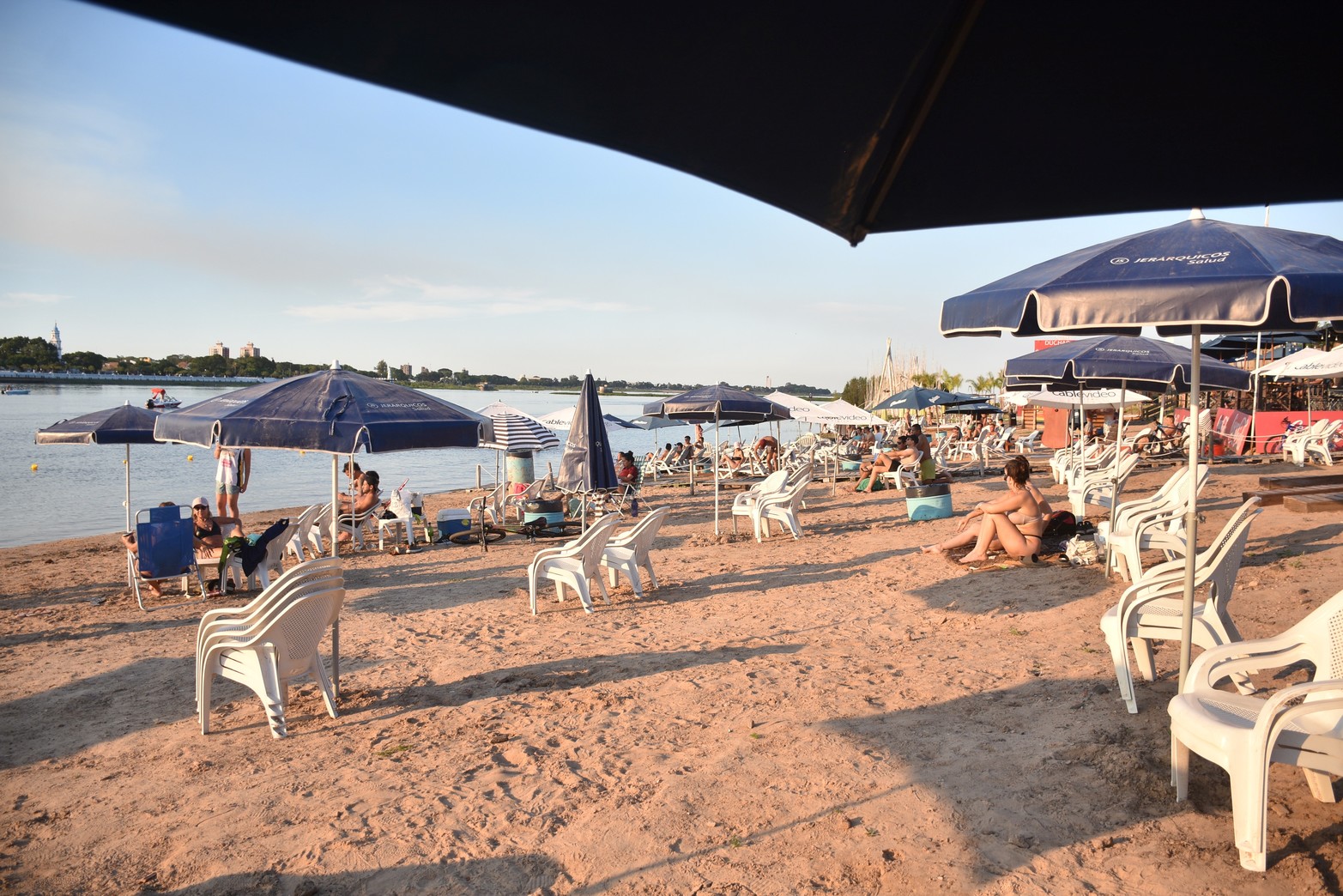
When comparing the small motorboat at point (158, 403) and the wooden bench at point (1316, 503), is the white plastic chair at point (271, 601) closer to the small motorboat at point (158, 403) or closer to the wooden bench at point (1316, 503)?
the wooden bench at point (1316, 503)

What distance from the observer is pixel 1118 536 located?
6.42 m

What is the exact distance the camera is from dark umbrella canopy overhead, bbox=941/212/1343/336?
2896 millimetres

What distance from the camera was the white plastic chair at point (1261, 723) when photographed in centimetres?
263

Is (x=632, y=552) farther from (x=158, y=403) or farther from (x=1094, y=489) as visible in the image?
(x=158, y=403)

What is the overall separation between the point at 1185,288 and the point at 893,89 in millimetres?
1954

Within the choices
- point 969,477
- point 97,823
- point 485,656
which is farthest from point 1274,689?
point 969,477

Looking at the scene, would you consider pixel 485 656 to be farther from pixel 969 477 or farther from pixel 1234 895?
pixel 969 477

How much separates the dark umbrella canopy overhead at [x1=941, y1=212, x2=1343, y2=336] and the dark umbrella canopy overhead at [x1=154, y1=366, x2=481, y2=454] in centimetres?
377

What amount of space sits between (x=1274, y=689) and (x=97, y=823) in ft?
17.8

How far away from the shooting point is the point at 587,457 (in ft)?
31.7

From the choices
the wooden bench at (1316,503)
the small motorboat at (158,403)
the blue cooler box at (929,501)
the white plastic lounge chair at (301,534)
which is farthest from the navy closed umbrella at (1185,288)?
the small motorboat at (158,403)

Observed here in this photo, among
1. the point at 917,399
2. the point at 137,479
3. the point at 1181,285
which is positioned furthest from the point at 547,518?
the point at 137,479

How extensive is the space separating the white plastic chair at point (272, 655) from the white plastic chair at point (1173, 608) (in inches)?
164

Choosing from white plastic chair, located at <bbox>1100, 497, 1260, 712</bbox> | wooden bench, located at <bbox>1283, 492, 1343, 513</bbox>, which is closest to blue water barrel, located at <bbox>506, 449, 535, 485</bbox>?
wooden bench, located at <bbox>1283, 492, 1343, 513</bbox>
